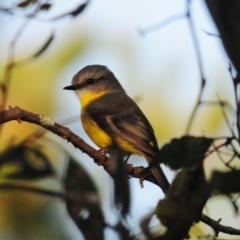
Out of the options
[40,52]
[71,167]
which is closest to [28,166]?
[71,167]

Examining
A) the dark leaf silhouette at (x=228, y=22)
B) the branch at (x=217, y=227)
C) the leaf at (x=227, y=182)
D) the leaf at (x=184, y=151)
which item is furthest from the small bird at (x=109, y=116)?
the dark leaf silhouette at (x=228, y=22)

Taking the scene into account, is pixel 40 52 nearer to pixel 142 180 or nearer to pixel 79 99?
pixel 142 180

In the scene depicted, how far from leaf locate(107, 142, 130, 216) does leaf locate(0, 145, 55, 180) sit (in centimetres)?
33

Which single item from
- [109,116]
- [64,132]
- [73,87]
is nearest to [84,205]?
[64,132]

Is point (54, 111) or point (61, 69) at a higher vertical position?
point (61, 69)

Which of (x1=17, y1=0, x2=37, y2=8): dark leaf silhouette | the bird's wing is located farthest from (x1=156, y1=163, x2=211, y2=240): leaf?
the bird's wing

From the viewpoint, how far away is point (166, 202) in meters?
1.54

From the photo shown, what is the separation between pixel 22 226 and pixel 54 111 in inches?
92.1

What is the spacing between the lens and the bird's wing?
3494mm

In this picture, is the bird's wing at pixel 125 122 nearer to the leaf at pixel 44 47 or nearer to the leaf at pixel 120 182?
the leaf at pixel 44 47

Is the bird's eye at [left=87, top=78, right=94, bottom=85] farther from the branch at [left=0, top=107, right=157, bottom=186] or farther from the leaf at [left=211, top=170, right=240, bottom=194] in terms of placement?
the leaf at [left=211, top=170, right=240, bottom=194]

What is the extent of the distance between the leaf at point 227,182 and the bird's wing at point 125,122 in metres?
1.63

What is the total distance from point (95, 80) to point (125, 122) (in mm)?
1308

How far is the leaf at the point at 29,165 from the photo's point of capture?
5.65ft
